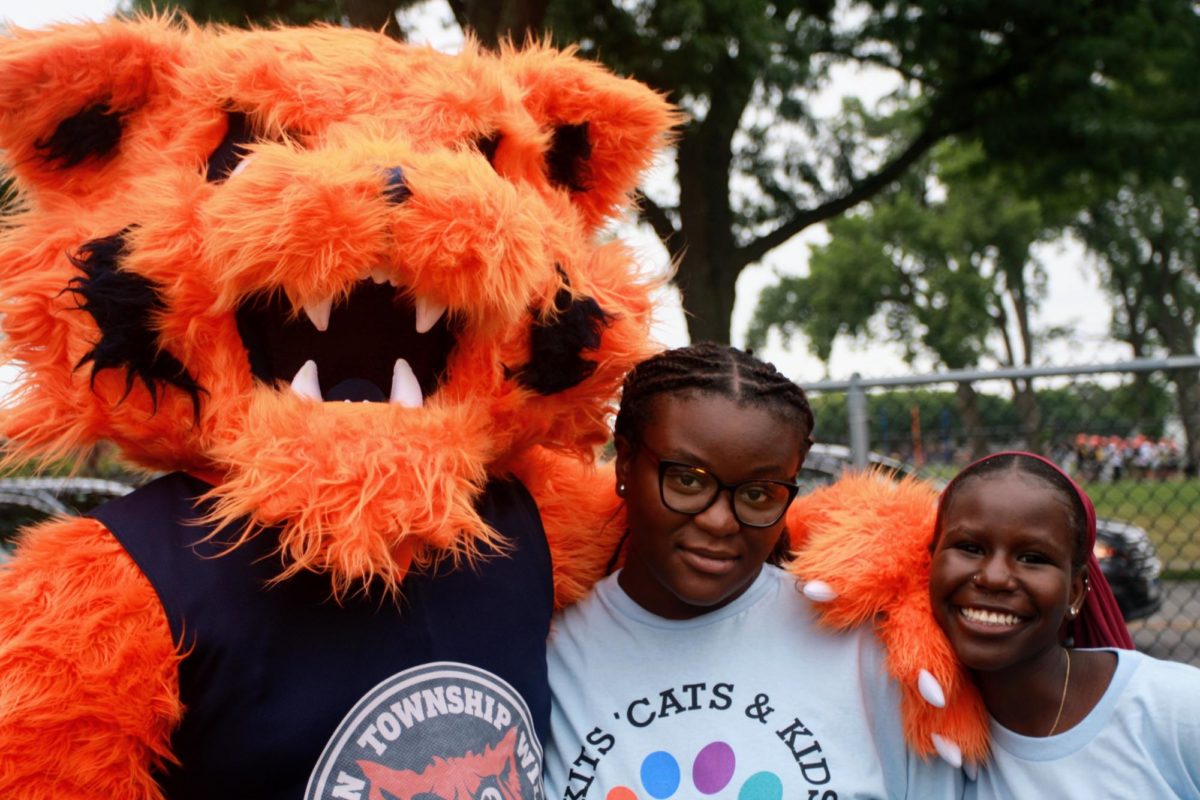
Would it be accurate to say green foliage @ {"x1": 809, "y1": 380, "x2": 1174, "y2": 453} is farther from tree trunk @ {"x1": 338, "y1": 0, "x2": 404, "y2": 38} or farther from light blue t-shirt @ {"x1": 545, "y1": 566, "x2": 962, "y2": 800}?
tree trunk @ {"x1": 338, "y1": 0, "x2": 404, "y2": 38}

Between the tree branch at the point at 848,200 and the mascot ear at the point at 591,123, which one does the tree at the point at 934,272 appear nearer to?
the tree branch at the point at 848,200

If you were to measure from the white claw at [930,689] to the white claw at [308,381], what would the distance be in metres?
1.18

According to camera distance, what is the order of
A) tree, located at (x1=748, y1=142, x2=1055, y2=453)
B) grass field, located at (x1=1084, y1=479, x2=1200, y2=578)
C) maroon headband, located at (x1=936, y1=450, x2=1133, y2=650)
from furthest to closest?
tree, located at (x1=748, y1=142, x2=1055, y2=453), grass field, located at (x1=1084, y1=479, x2=1200, y2=578), maroon headband, located at (x1=936, y1=450, x2=1133, y2=650)

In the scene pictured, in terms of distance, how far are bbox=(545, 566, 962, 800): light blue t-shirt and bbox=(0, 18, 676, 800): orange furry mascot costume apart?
13cm

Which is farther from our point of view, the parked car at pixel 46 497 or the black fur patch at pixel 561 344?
the parked car at pixel 46 497

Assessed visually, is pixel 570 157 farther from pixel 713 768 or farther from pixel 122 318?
pixel 713 768

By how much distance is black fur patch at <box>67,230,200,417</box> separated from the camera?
168 cm

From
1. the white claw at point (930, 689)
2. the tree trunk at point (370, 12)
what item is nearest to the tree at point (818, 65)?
the tree trunk at point (370, 12)

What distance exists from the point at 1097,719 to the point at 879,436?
2.70 metres

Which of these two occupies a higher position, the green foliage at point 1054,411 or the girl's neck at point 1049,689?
the green foliage at point 1054,411

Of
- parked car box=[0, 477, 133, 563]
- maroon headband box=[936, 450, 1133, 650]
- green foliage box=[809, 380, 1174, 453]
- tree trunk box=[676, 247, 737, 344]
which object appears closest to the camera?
maroon headband box=[936, 450, 1133, 650]

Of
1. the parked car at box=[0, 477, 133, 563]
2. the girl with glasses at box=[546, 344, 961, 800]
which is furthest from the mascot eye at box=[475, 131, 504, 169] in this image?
the parked car at box=[0, 477, 133, 563]

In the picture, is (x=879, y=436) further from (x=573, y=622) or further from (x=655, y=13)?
(x=655, y=13)

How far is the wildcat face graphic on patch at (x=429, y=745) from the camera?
1630 millimetres
